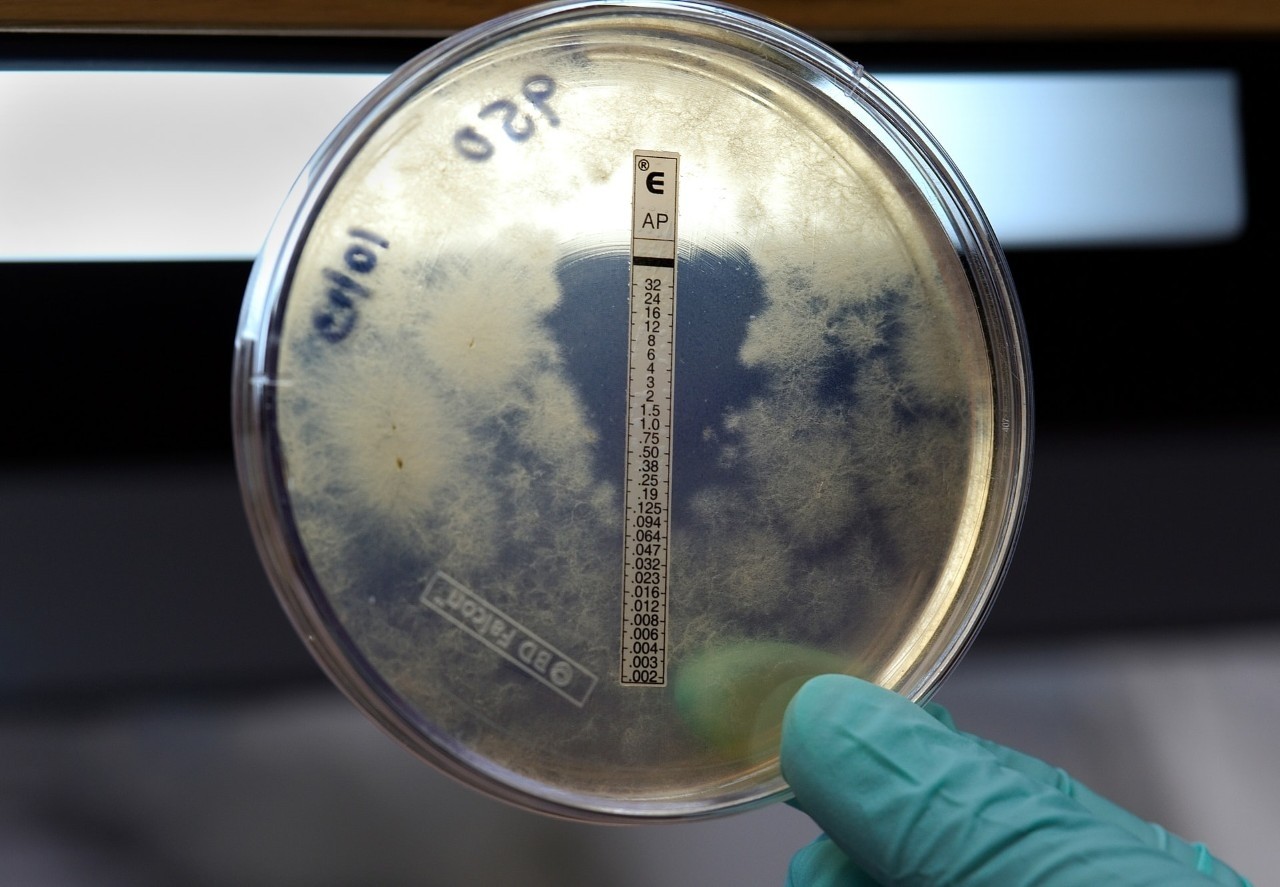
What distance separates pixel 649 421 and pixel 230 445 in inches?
26.7

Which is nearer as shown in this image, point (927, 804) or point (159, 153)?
point (927, 804)

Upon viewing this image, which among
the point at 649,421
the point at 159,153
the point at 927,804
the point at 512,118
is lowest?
the point at 927,804

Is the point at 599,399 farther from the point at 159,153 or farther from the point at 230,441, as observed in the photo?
the point at 159,153

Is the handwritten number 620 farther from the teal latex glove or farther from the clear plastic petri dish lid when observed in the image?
the teal latex glove

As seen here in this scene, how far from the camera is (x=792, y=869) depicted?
909 millimetres

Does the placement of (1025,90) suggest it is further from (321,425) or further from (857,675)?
(321,425)

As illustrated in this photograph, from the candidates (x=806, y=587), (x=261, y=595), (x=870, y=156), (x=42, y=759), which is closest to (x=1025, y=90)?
(x=870, y=156)

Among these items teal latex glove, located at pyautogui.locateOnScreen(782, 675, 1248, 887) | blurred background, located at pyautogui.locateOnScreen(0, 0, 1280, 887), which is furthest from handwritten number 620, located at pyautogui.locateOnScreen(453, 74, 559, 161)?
teal latex glove, located at pyautogui.locateOnScreen(782, 675, 1248, 887)

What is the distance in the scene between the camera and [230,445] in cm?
112

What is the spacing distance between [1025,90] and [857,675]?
0.91m

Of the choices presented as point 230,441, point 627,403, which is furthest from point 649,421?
point 230,441

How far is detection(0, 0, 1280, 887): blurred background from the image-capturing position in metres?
1.07

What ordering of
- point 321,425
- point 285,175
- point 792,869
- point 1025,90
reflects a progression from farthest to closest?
point 1025,90
point 285,175
point 792,869
point 321,425

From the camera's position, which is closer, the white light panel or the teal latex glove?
the teal latex glove
